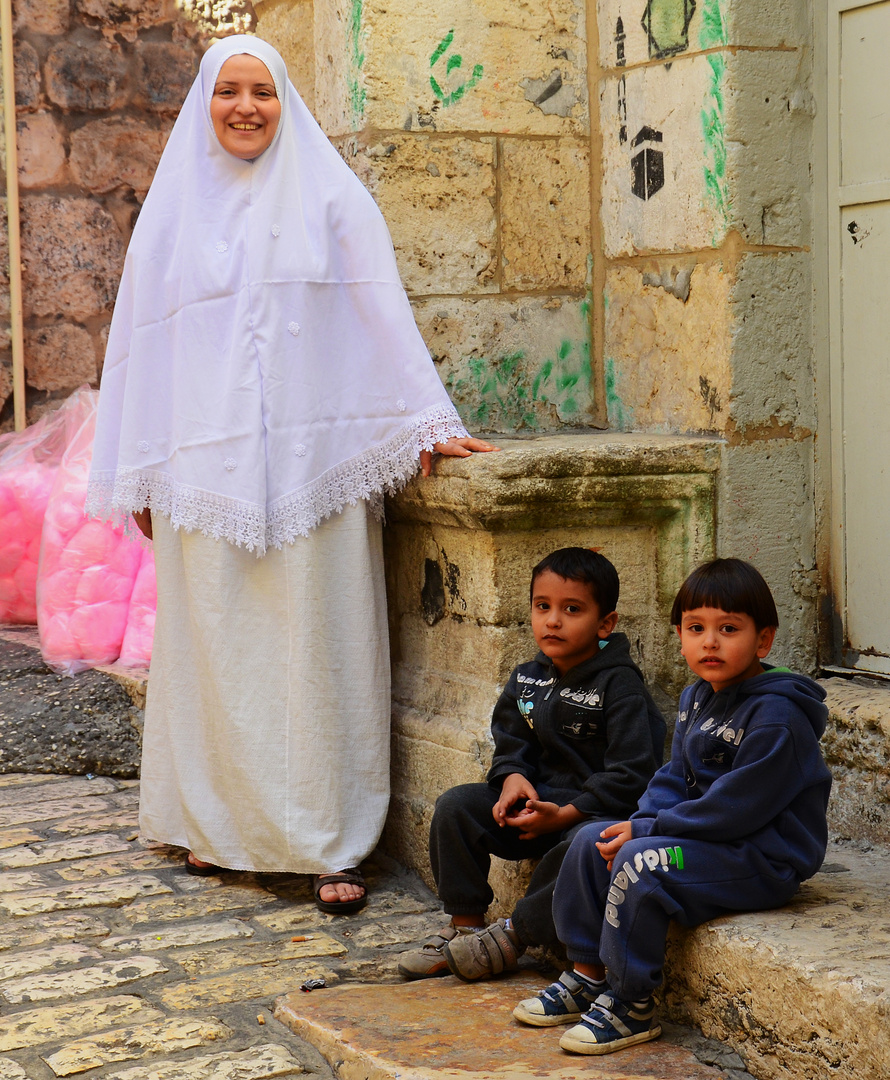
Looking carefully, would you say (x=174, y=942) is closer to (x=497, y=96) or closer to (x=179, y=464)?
(x=179, y=464)

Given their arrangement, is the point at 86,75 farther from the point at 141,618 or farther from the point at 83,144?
the point at 141,618

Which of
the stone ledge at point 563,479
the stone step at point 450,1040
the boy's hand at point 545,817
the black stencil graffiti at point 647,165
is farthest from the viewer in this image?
the black stencil graffiti at point 647,165

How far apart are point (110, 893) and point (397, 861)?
28.5 inches

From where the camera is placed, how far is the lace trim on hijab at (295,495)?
315 centimetres

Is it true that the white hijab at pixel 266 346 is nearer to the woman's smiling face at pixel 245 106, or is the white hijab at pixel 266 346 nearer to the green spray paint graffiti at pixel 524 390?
the woman's smiling face at pixel 245 106

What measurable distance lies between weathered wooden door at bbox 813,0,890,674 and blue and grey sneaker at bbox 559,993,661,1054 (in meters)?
1.13

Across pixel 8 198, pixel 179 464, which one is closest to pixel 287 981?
pixel 179 464

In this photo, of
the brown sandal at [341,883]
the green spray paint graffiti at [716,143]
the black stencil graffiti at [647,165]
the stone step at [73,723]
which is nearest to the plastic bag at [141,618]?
the stone step at [73,723]

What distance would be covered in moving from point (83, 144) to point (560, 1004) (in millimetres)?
4611

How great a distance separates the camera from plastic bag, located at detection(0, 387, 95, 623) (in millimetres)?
5031

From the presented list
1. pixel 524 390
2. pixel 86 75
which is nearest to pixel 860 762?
pixel 524 390

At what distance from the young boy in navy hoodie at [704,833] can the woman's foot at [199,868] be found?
123 centimetres

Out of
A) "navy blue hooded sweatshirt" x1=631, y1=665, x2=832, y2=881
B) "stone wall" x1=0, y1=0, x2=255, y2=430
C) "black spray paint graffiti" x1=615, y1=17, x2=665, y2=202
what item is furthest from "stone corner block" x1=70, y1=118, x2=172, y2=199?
"navy blue hooded sweatshirt" x1=631, y1=665, x2=832, y2=881

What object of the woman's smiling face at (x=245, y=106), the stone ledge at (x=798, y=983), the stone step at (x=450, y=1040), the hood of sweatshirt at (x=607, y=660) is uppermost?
the woman's smiling face at (x=245, y=106)
